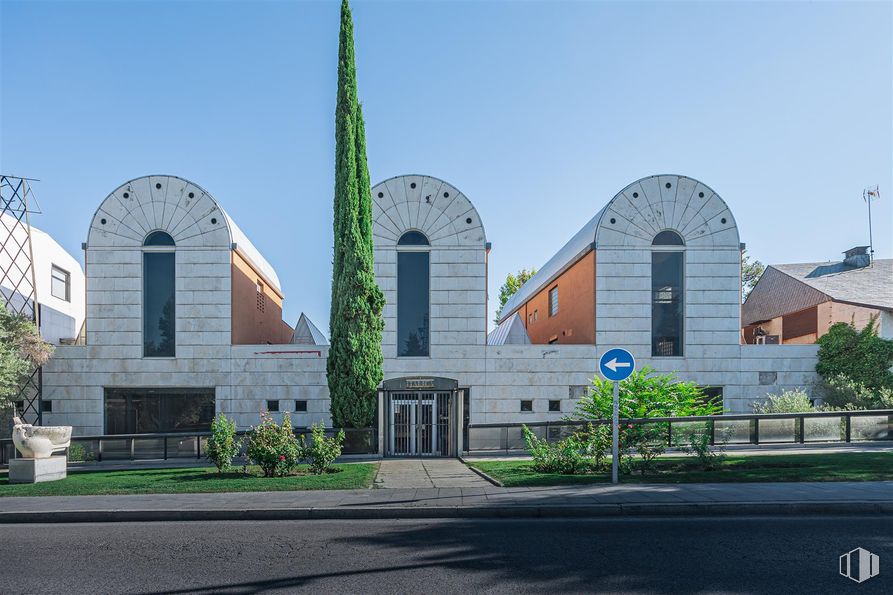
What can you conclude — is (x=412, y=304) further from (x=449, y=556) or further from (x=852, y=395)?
(x=449, y=556)

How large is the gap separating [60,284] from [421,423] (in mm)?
21073

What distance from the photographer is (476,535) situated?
8969mm

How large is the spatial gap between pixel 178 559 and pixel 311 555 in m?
1.55

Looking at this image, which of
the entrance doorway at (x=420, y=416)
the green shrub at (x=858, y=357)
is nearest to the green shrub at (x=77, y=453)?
the entrance doorway at (x=420, y=416)

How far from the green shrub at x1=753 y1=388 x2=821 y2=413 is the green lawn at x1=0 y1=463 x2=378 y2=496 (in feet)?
45.1

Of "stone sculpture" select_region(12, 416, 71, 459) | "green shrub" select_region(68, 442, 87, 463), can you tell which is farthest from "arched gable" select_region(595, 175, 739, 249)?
"green shrub" select_region(68, 442, 87, 463)

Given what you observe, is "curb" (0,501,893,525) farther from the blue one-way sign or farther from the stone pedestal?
the stone pedestal

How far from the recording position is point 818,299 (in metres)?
26.4

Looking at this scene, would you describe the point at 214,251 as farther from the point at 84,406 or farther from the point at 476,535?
the point at 476,535

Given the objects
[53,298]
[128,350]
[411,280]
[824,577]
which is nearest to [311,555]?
[824,577]

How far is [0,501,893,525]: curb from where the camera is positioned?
10.3 m

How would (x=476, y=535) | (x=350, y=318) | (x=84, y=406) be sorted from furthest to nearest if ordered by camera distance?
(x=84, y=406) → (x=350, y=318) → (x=476, y=535)

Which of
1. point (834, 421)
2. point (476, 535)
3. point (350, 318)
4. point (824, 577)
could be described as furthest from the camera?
point (350, 318)

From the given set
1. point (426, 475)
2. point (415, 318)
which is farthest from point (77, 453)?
point (426, 475)
